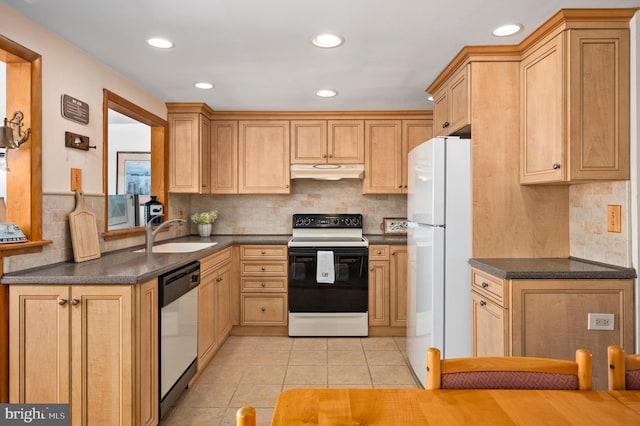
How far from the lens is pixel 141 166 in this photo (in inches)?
204

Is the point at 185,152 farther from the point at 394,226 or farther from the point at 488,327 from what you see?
the point at 488,327

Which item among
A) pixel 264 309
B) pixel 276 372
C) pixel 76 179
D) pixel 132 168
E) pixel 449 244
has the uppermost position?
pixel 132 168

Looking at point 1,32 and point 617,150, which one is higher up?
point 1,32

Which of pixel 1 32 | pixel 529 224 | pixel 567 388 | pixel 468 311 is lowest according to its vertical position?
pixel 468 311

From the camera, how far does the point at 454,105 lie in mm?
2889

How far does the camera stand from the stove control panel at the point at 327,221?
14.9ft

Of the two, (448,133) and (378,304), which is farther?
(378,304)

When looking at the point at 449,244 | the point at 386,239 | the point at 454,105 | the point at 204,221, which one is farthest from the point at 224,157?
the point at 449,244

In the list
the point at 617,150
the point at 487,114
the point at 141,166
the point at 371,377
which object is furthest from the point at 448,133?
the point at 141,166

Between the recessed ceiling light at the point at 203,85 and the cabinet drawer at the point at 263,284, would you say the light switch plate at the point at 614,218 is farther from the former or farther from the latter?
the recessed ceiling light at the point at 203,85

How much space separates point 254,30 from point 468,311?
2202 mm

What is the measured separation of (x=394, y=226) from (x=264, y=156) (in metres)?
1.67

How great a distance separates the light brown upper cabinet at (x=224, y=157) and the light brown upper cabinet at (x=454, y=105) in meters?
2.13

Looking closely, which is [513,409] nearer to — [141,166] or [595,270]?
[595,270]
